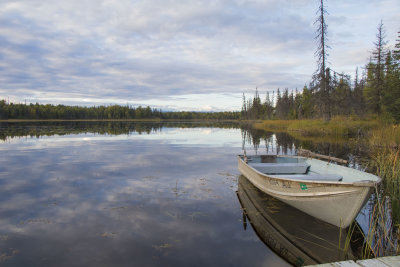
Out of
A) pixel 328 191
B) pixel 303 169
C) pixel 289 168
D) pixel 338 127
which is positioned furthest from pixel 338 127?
pixel 328 191

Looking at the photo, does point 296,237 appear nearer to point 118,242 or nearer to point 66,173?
point 118,242

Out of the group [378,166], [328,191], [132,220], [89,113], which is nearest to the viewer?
[328,191]

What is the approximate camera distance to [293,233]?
5.88 meters

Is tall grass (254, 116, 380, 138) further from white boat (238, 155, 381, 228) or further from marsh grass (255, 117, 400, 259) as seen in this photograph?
white boat (238, 155, 381, 228)

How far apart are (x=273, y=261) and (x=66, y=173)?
984 centimetres

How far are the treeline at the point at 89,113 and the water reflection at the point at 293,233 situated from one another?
134823 mm

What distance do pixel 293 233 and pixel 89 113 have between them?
526ft

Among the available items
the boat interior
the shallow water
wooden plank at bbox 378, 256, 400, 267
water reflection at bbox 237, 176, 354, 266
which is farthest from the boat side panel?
wooden plank at bbox 378, 256, 400, 267

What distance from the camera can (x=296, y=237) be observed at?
5.68m

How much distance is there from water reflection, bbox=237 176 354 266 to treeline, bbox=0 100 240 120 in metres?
135

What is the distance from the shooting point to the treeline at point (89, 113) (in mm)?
116750

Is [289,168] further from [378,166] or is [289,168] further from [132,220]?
[132,220]

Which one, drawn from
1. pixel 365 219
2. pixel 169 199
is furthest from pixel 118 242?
pixel 365 219

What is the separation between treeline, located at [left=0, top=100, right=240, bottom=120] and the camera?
383 feet
